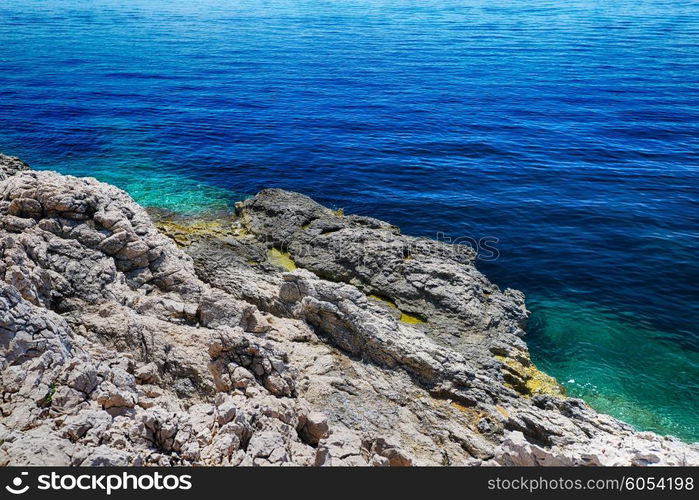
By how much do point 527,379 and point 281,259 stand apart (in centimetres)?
1310

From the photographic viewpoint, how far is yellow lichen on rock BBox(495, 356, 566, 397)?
21.3 m

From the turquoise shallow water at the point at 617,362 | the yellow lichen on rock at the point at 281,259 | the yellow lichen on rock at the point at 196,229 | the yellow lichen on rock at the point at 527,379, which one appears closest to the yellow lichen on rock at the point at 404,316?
the yellow lichen on rock at the point at 527,379

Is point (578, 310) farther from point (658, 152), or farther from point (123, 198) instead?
point (658, 152)

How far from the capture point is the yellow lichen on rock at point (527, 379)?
2134cm

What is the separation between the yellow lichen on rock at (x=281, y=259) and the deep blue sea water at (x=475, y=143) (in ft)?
32.6

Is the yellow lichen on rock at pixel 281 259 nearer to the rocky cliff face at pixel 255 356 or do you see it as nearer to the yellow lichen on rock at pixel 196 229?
the rocky cliff face at pixel 255 356

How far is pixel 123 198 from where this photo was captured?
2388 cm

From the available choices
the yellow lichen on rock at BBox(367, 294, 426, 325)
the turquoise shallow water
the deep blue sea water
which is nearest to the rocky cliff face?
the yellow lichen on rock at BBox(367, 294, 426, 325)

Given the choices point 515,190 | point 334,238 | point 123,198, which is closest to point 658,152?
point 515,190
